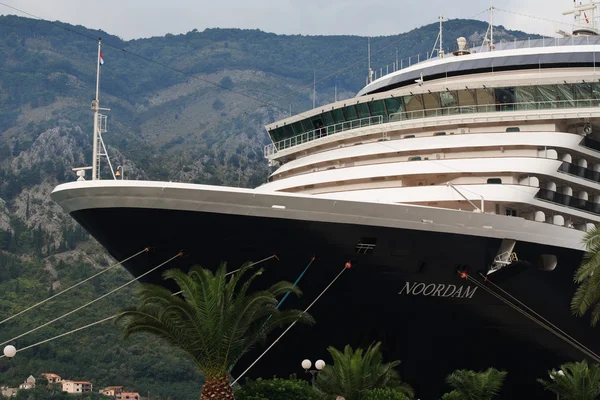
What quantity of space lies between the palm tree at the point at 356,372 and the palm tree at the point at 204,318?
3678 mm

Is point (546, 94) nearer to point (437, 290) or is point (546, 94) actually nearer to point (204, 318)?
point (437, 290)

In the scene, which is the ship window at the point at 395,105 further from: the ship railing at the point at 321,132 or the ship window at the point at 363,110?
the ship window at the point at 363,110

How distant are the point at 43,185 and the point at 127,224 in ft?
466

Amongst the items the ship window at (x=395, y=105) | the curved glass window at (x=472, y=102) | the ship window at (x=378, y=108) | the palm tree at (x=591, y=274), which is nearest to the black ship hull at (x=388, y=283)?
the palm tree at (x=591, y=274)

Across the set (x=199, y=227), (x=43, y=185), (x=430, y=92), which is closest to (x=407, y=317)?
(x=199, y=227)

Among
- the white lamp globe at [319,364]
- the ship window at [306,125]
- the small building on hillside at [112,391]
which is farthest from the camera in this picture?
the small building on hillside at [112,391]

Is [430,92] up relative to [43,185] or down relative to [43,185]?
up

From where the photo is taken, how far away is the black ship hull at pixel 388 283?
22734 millimetres

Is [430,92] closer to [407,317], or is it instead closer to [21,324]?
[407,317]

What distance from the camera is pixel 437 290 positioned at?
79.8 ft

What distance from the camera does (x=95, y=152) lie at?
2312cm

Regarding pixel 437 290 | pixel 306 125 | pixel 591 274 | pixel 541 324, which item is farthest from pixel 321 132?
pixel 591 274

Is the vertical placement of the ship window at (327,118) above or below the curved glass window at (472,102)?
below

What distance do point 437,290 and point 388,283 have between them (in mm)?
1313
